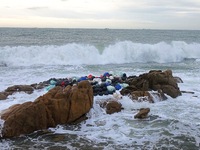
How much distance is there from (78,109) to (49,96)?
3.96 feet

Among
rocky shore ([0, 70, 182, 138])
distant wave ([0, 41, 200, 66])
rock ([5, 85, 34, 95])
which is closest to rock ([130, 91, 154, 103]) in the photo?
rocky shore ([0, 70, 182, 138])

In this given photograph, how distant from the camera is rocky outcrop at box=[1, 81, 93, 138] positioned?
10211mm

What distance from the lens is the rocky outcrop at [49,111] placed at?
33.5ft

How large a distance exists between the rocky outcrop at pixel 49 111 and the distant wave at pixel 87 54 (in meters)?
16.2

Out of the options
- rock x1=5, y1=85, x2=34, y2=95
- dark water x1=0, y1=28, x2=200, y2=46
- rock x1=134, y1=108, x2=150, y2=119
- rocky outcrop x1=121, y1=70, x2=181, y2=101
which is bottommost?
rock x1=134, y1=108, x2=150, y2=119

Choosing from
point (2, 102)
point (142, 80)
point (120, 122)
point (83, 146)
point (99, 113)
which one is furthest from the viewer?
point (142, 80)

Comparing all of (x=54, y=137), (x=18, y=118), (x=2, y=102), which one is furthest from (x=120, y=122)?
(x=2, y=102)

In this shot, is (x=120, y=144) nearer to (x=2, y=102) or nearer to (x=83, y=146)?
(x=83, y=146)

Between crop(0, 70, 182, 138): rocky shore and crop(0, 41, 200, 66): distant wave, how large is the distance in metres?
13.0

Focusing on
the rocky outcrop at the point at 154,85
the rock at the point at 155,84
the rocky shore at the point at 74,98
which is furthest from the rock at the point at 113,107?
the rock at the point at 155,84

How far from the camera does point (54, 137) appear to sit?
32.9ft

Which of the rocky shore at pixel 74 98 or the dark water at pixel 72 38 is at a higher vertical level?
the dark water at pixel 72 38

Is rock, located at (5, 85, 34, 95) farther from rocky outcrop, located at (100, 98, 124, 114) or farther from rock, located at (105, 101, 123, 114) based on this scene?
rock, located at (105, 101, 123, 114)

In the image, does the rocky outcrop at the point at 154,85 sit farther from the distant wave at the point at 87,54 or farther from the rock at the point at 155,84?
the distant wave at the point at 87,54
